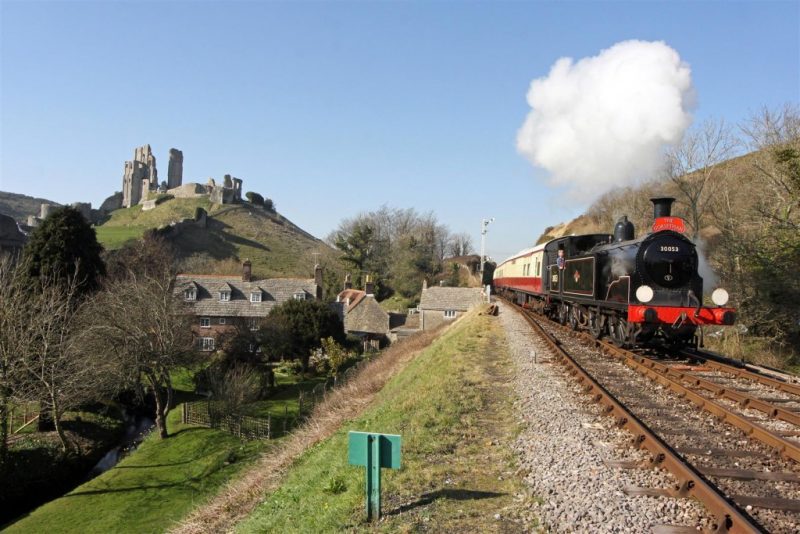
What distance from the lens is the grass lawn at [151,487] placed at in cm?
1564

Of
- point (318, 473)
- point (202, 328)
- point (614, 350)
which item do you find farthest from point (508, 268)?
point (318, 473)

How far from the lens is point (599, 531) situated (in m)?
4.63

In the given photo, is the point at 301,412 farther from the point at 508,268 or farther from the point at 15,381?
the point at 508,268

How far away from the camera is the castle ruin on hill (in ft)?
362

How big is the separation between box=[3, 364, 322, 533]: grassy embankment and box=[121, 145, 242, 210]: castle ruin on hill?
91200 millimetres

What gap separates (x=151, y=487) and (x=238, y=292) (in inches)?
1108

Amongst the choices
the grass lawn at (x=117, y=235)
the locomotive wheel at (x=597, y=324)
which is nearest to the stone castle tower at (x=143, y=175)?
the grass lawn at (x=117, y=235)

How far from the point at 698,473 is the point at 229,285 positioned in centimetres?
4337

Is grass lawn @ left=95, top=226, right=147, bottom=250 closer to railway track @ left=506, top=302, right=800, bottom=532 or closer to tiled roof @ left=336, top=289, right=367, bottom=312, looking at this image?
tiled roof @ left=336, top=289, right=367, bottom=312

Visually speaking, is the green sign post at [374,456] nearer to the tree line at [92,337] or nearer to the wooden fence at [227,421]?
the wooden fence at [227,421]

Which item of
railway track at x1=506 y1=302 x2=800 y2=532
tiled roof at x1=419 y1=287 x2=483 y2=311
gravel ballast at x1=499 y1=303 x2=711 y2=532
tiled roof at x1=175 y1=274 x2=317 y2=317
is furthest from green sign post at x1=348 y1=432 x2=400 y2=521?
tiled roof at x1=419 y1=287 x2=483 y2=311

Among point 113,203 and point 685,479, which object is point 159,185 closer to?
point 113,203

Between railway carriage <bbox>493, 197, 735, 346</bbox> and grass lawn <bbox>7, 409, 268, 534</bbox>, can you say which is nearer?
railway carriage <bbox>493, 197, 735, 346</bbox>

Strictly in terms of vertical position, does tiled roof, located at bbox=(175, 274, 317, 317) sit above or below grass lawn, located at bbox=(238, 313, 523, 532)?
above
